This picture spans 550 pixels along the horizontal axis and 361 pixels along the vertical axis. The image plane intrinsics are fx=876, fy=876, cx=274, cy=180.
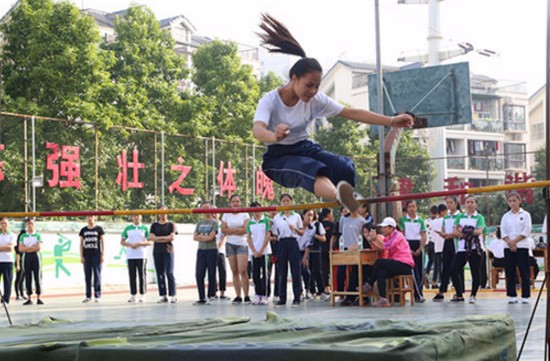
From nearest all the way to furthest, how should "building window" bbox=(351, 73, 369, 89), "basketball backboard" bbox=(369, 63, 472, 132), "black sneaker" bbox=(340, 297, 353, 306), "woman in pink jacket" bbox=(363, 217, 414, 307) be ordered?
"woman in pink jacket" bbox=(363, 217, 414, 307)
"black sneaker" bbox=(340, 297, 353, 306)
"basketball backboard" bbox=(369, 63, 472, 132)
"building window" bbox=(351, 73, 369, 89)

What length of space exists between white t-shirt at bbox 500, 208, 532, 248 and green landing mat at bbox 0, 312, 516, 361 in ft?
21.8

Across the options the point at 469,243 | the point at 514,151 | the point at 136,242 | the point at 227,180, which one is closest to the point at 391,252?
the point at 469,243

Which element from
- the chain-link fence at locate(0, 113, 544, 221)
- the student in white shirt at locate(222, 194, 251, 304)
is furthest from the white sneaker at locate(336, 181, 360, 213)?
the chain-link fence at locate(0, 113, 544, 221)

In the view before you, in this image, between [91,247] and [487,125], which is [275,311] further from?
[487,125]

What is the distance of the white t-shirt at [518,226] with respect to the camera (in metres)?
12.3

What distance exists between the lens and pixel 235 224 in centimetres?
1415

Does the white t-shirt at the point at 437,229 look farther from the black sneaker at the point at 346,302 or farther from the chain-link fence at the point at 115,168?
the chain-link fence at the point at 115,168

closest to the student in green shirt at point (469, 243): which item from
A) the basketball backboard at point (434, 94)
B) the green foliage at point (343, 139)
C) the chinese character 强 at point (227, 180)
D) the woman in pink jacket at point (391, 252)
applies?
the woman in pink jacket at point (391, 252)

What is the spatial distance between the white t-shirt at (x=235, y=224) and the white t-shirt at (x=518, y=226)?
415 centimetres

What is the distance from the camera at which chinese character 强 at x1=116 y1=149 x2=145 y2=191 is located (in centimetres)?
2577

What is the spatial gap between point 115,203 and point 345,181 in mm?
21088

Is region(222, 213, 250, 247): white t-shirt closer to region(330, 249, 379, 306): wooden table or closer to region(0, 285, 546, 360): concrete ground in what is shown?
region(0, 285, 546, 360): concrete ground

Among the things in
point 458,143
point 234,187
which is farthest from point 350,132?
point 458,143

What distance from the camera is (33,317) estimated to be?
39.9 ft
